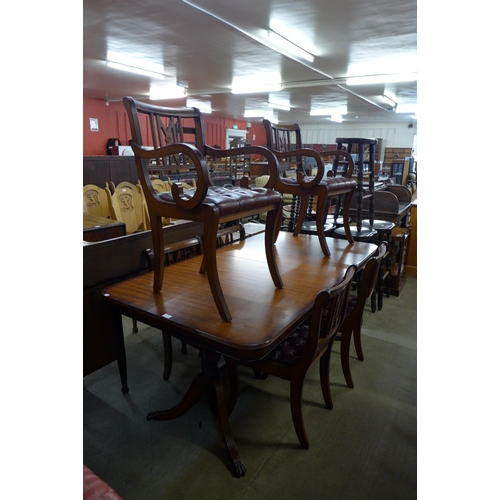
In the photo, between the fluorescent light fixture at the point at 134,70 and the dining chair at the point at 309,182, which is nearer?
the dining chair at the point at 309,182

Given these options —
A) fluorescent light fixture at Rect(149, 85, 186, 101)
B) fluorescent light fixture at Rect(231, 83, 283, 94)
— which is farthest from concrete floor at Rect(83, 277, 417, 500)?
fluorescent light fixture at Rect(149, 85, 186, 101)

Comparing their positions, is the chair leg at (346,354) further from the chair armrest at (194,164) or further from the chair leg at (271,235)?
the chair armrest at (194,164)

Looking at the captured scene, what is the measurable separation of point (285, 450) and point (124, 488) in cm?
72

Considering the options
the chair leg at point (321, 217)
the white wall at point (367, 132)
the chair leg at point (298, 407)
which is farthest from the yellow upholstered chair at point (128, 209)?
the white wall at point (367, 132)

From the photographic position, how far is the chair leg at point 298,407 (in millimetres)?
1515

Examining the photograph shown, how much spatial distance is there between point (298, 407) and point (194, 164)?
1.15 meters

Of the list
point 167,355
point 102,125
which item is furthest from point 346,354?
point 102,125

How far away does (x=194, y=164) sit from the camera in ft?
4.37

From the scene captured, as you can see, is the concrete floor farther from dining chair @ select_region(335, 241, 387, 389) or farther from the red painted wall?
the red painted wall

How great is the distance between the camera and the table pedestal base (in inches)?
Answer: 60.9

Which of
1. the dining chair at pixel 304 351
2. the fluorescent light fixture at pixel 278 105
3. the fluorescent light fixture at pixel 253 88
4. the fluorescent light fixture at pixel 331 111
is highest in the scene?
the fluorescent light fixture at pixel 331 111

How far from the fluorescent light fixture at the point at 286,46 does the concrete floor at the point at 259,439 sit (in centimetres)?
390
